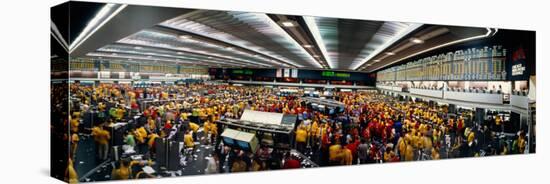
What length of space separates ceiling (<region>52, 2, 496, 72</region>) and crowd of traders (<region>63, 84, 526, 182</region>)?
0.50 meters

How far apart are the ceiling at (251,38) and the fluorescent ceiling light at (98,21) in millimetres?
12

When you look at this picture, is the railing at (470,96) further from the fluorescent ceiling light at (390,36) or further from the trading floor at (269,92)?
the fluorescent ceiling light at (390,36)

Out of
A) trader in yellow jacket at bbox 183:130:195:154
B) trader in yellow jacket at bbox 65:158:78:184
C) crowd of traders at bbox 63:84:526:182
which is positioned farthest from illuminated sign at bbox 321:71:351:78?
trader in yellow jacket at bbox 65:158:78:184

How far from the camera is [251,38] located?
8.20 m

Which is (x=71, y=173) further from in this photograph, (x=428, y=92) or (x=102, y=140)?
(x=428, y=92)

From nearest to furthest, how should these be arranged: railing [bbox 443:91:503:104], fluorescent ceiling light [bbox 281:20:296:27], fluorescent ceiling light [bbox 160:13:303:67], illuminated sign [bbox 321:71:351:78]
→ fluorescent ceiling light [bbox 160:13:303:67] → fluorescent ceiling light [bbox 281:20:296:27] → illuminated sign [bbox 321:71:351:78] → railing [bbox 443:91:503:104]

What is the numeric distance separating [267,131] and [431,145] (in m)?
3.45

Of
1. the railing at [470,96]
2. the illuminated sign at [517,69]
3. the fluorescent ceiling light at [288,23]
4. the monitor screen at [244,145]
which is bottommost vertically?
the monitor screen at [244,145]

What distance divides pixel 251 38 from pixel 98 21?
7.95ft

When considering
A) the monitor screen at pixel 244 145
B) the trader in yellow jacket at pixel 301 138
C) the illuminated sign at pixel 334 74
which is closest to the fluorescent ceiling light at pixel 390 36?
the illuminated sign at pixel 334 74

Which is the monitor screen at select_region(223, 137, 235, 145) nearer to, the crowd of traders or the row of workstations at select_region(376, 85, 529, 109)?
the crowd of traders

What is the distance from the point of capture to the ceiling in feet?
22.7

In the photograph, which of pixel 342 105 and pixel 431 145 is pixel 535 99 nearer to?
pixel 431 145

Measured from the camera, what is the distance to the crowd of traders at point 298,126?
277 inches
